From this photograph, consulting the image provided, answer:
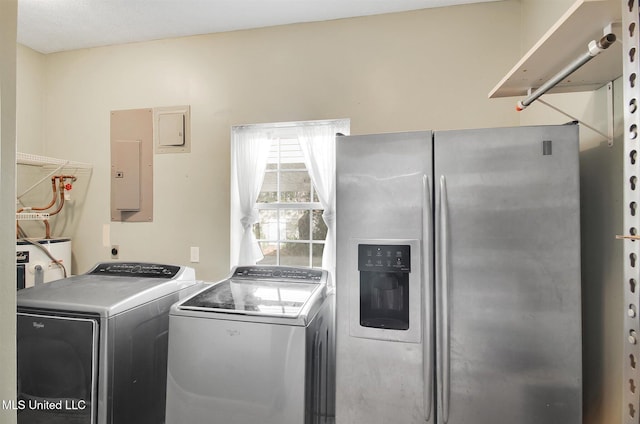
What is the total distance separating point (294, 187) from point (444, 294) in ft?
4.84

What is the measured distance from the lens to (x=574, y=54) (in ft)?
3.78

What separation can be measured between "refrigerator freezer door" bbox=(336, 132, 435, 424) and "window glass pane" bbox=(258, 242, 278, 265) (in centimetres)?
112

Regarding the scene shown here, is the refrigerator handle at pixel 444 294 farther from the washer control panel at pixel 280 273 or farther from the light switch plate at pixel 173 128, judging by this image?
the light switch plate at pixel 173 128

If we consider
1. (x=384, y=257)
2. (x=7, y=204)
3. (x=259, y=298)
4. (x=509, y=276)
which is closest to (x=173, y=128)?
(x=259, y=298)

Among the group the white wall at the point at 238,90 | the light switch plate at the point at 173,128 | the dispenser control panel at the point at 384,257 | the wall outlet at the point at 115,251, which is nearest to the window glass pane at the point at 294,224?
the white wall at the point at 238,90

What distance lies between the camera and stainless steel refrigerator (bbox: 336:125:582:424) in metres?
1.28

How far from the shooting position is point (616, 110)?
48.9 inches

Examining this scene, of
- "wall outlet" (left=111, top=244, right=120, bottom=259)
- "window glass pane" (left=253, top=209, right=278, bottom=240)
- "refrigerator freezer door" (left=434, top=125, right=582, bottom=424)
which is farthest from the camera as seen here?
"wall outlet" (left=111, top=244, right=120, bottom=259)

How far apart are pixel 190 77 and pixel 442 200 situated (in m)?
2.17

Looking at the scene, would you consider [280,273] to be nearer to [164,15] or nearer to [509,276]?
[509,276]

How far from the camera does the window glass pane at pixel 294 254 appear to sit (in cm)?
249

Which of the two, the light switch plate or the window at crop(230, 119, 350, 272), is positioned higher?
the light switch plate

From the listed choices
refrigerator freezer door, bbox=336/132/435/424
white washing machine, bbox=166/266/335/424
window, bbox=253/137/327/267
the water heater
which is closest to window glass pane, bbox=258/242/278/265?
window, bbox=253/137/327/267

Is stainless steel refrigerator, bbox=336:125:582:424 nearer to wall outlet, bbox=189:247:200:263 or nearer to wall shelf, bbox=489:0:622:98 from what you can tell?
wall shelf, bbox=489:0:622:98
